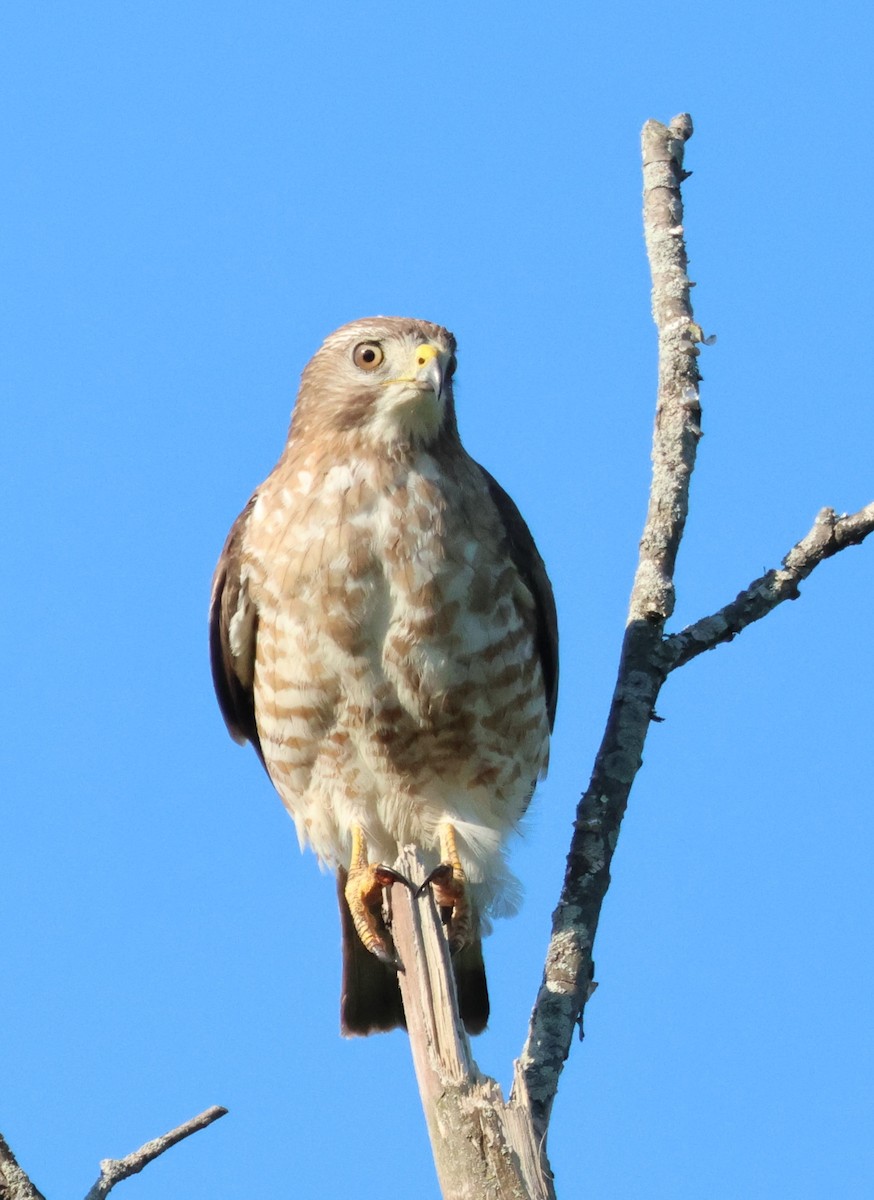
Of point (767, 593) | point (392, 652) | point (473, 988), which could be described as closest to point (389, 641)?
point (392, 652)

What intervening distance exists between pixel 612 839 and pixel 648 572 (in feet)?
2.94

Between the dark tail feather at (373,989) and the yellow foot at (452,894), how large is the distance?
1.05 feet

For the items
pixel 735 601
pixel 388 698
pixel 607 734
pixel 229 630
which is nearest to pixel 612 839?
pixel 607 734

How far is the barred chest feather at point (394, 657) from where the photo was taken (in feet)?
18.8

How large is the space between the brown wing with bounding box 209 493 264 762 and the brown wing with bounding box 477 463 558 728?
3.32 ft

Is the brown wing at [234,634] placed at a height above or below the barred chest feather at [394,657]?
above

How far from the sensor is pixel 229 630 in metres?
6.26

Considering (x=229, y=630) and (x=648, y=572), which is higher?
(x=229, y=630)

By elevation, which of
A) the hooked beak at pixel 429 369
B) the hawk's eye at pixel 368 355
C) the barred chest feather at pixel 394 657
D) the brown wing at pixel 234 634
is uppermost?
the hawk's eye at pixel 368 355

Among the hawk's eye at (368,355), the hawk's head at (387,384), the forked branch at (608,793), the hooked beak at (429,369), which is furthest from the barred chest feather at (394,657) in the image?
the forked branch at (608,793)

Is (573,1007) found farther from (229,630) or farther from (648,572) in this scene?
(229,630)

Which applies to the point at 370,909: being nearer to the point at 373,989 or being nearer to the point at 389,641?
the point at 373,989

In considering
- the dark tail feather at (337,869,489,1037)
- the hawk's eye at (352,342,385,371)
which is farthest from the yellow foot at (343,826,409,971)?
the hawk's eye at (352,342,385,371)

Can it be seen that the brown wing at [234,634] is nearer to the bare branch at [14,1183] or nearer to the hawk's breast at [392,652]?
the hawk's breast at [392,652]
